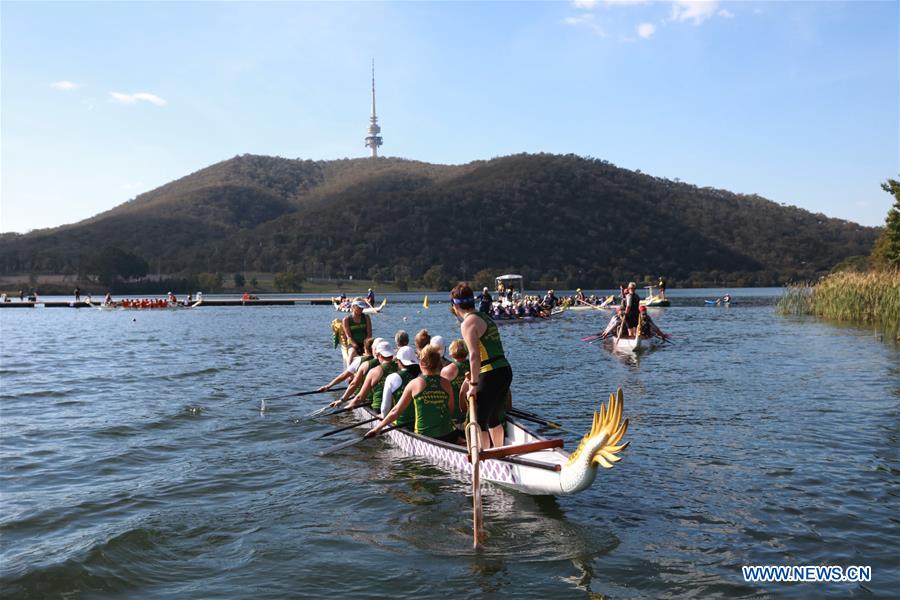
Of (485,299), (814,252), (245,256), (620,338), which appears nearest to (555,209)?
(814,252)

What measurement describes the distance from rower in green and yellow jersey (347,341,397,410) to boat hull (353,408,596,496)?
67.6 inches

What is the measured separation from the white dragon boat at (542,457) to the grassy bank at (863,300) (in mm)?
24874

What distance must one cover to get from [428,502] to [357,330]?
842cm

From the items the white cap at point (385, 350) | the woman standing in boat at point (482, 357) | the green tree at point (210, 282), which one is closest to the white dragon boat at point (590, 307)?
the white cap at point (385, 350)

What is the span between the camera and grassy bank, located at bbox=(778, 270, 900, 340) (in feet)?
98.9

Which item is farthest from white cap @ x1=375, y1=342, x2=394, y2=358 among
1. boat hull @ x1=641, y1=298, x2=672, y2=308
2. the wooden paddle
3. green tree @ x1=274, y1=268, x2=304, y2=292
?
green tree @ x1=274, y1=268, x2=304, y2=292

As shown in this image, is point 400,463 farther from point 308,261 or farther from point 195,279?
point 308,261

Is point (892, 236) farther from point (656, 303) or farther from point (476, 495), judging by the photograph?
point (476, 495)

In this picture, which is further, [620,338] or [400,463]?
[620,338]

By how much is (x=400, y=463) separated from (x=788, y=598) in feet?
20.3

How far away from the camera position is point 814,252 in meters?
190

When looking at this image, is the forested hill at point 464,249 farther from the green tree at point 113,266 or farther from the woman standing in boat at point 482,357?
the woman standing in boat at point 482,357

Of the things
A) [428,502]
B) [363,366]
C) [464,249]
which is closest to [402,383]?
[363,366]

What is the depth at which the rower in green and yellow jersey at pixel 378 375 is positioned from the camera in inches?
490
